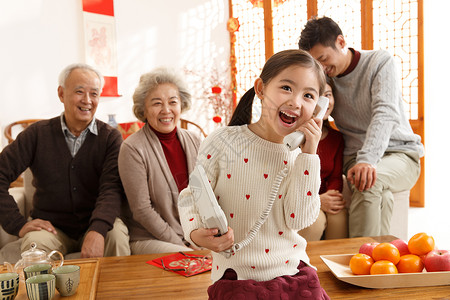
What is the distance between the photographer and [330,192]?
A: 81.7 inches

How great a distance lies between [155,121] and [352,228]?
1.08m

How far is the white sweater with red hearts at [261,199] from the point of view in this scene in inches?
36.2

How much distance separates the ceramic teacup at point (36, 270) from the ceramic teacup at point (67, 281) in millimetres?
36

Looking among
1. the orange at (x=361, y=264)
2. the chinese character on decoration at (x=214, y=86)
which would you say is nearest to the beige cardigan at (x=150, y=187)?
the orange at (x=361, y=264)

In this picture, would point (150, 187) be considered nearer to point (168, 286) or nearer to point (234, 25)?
point (168, 286)

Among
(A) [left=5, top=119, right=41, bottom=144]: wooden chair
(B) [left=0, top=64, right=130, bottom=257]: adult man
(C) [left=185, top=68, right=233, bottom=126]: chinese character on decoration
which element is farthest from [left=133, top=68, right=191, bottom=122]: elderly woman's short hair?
(C) [left=185, top=68, right=233, bottom=126]: chinese character on decoration

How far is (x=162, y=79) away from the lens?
205cm

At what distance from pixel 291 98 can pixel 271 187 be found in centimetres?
20

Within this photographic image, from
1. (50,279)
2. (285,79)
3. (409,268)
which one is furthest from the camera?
(409,268)

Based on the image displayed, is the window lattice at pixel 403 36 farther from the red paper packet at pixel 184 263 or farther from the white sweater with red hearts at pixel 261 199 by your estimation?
the white sweater with red hearts at pixel 261 199

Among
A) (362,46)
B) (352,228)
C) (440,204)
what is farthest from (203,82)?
(352,228)

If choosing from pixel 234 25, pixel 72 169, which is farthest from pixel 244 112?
pixel 234 25

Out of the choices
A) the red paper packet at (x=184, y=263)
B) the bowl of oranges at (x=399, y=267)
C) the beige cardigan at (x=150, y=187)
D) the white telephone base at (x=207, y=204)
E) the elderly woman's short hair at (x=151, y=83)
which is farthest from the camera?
the elderly woman's short hair at (x=151, y=83)

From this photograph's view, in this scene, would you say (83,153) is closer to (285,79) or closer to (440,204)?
(285,79)
